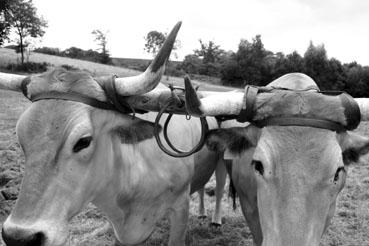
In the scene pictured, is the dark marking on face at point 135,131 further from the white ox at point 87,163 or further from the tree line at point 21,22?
the tree line at point 21,22

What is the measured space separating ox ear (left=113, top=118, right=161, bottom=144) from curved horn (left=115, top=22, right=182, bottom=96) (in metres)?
0.27

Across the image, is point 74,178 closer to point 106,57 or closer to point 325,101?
point 325,101

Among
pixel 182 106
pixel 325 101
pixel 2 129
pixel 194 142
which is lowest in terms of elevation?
pixel 2 129

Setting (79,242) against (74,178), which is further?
(79,242)

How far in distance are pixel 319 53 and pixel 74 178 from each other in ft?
185

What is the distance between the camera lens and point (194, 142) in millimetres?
4410

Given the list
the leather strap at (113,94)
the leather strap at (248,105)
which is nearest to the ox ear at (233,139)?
the leather strap at (248,105)

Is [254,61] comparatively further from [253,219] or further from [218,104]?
[218,104]

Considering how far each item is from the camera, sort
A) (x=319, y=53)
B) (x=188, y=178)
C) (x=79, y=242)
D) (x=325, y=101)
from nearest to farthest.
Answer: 1. (x=325, y=101)
2. (x=188, y=178)
3. (x=79, y=242)
4. (x=319, y=53)

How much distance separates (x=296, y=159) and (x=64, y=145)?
165cm

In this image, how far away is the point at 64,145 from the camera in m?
2.66

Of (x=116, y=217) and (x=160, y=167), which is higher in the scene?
(x=160, y=167)

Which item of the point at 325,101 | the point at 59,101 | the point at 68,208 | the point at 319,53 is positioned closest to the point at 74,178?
the point at 68,208

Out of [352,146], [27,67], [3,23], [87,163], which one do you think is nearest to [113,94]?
[87,163]
